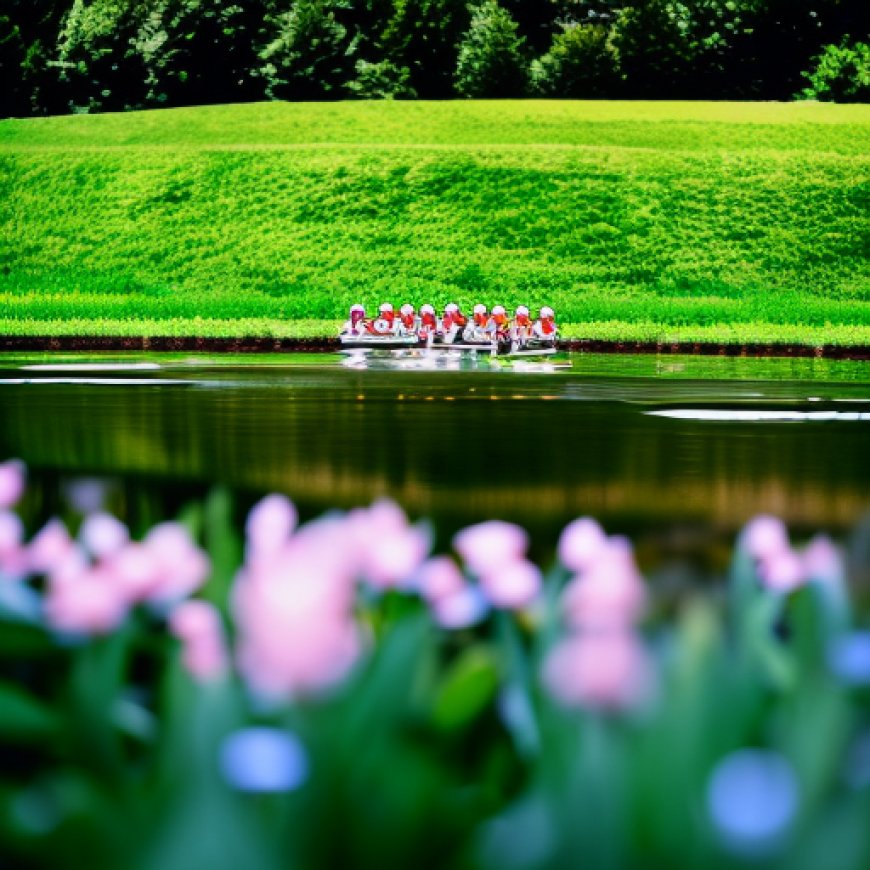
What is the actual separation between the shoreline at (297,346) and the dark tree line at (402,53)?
41.0 m

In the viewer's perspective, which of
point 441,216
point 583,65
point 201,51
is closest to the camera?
point 441,216

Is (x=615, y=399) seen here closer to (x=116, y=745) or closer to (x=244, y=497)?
(x=244, y=497)

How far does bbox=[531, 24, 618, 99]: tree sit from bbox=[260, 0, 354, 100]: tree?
7.83m

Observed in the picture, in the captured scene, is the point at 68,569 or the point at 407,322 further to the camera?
the point at 407,322

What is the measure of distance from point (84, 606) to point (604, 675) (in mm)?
735

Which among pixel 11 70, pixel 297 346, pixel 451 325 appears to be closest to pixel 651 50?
pixel 11 70

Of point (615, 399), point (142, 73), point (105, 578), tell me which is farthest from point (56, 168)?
point (105, 578)

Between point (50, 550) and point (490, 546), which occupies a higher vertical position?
point (490, 546)

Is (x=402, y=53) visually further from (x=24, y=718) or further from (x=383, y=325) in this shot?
(x=24, y=718)

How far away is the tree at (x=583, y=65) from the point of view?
71.1 meters

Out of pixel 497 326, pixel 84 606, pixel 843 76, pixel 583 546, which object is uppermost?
pixel 84 606

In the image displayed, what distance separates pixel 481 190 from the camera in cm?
4828

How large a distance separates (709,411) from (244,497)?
775 cm

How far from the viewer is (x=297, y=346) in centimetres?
2914
